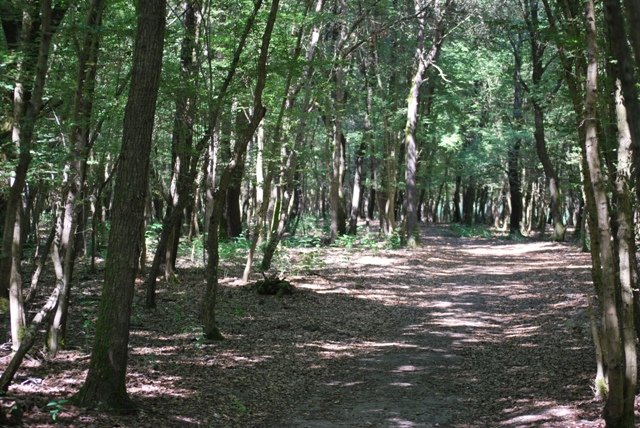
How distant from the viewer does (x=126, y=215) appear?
6.32m

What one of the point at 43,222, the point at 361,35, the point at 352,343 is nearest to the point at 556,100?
the point at 361,35

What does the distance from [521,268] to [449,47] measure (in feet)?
46.1

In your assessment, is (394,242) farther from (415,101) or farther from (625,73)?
(625,73)

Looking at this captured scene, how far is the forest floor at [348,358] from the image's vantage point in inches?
275

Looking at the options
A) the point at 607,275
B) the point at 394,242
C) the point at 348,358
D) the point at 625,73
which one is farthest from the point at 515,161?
the point at 625,73

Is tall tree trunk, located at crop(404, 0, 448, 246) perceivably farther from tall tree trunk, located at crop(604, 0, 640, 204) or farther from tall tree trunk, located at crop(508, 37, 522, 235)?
tall tree trunk, located at crop(604, 0, 640, 204)

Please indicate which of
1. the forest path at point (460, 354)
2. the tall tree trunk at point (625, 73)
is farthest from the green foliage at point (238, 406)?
the tall tree trunk at point (625, 73)

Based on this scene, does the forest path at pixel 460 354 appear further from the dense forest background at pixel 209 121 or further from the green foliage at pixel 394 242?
the green foliage at pixel 394 242

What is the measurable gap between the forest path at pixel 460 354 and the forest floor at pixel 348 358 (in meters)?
0.03

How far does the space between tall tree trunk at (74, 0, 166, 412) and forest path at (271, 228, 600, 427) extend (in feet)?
6.15

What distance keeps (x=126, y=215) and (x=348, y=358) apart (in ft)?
16.6

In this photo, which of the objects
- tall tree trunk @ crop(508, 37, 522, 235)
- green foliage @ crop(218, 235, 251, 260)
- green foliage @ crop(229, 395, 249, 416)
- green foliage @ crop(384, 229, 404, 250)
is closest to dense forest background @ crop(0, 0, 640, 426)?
green foliage @ crop(384, 229, 404, 250)

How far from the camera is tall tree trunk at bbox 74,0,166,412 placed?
Answer: 20.7 ft

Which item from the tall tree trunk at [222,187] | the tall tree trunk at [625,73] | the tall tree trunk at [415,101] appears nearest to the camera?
the tall tree trunk at [625,73]
